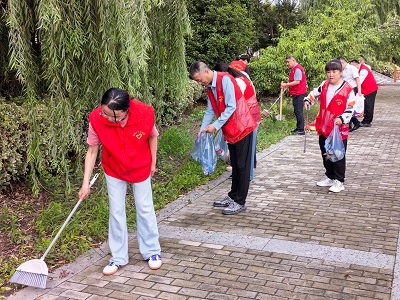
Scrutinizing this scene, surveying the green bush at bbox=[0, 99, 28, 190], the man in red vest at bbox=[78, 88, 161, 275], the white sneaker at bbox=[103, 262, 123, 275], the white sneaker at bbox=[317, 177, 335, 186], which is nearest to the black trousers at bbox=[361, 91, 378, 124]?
the white sneaker at bbox=[317, 177, 335, 186]

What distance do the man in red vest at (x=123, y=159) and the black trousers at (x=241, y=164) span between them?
151 cm

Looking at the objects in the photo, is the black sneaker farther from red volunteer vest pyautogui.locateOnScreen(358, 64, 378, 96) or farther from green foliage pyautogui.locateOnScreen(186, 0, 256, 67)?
green foliage pyautogui.locateOnScreen(186, 0, 256, 67)

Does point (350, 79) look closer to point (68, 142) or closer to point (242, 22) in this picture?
point (242, 22)

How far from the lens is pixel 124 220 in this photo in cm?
404

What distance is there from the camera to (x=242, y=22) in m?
14.7

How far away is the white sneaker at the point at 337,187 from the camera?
6332mm

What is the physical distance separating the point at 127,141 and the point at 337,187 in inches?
141

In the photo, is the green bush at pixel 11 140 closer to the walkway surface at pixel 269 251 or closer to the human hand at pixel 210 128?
the walkway surface at pixel 269 251

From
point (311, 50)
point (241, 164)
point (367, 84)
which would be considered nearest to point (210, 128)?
point (241, 164)

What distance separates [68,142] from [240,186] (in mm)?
1993

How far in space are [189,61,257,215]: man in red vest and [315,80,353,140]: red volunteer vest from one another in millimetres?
1342

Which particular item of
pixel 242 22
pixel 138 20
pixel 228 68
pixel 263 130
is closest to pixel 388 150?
pixel 263 130

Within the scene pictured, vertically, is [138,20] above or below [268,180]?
above

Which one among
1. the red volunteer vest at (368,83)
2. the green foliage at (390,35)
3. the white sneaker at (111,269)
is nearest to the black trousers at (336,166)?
the white sneaker at (111,269)
